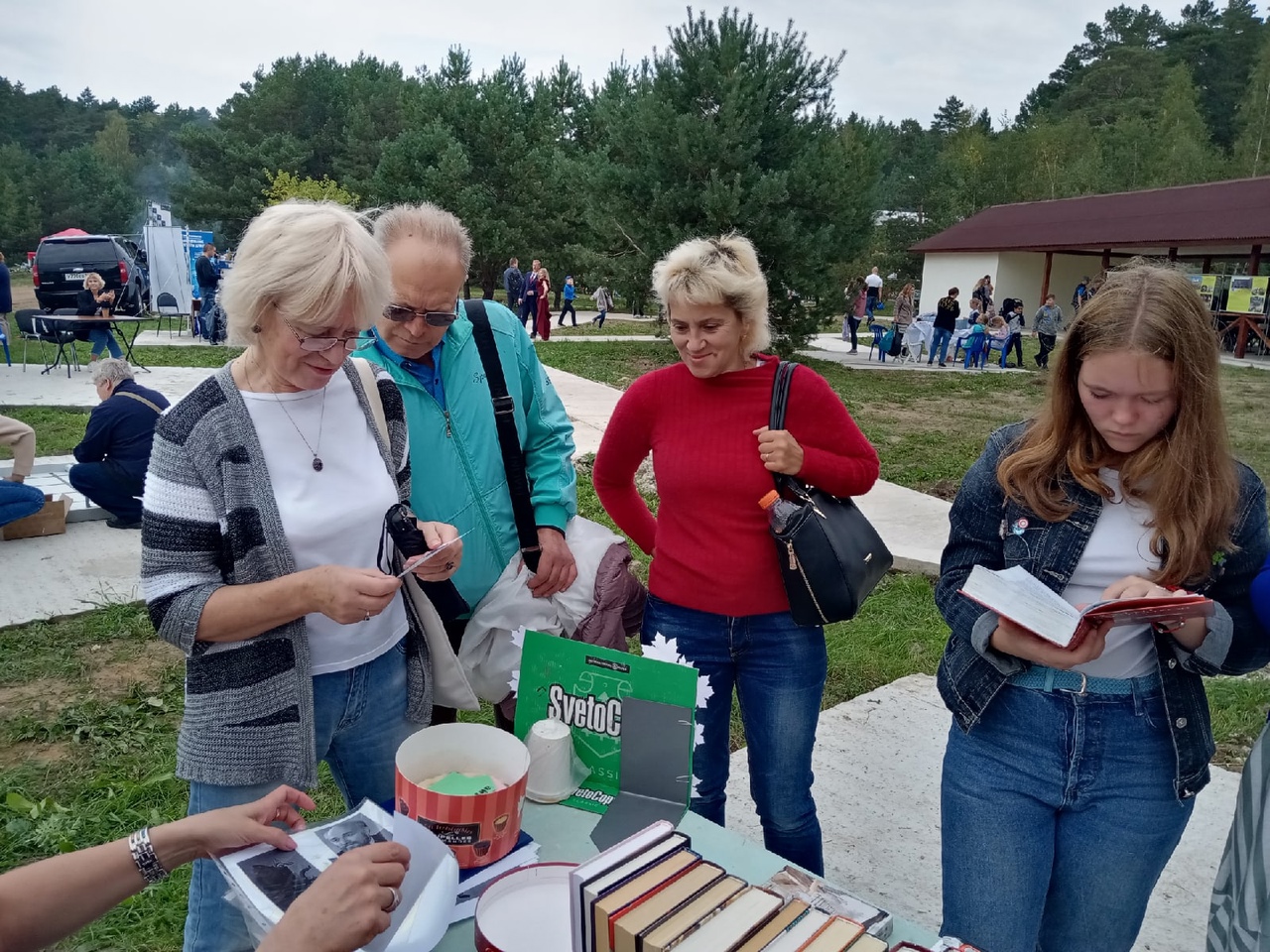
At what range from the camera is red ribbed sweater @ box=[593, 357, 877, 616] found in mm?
2166

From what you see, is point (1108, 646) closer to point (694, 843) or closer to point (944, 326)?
point (694, 843)

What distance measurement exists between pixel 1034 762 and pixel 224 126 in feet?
150

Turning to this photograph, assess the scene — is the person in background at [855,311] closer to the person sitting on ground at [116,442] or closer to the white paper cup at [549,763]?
the person sitting on ground at [116,442]

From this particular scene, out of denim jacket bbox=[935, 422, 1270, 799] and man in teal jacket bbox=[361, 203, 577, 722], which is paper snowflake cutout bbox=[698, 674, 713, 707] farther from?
denim jacket bbox=[935, 422, 1270, 799]

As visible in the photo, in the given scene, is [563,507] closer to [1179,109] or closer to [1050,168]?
[1050,168]

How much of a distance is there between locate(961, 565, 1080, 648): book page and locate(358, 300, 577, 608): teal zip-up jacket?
1087mm

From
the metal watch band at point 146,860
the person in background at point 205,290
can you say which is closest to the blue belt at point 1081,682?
the metal watch band at point 146,860

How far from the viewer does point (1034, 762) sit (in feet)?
5.44

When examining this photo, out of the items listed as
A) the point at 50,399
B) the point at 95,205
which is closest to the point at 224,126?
the point at 95,205

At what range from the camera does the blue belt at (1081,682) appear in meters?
1.63

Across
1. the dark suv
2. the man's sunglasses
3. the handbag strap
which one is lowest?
the handbag strap

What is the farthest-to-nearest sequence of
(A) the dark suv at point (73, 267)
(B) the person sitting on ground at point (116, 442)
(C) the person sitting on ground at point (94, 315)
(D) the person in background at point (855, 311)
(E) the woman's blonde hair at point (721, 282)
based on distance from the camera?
(D) the person in background at point (855, 311) → (A) the dark suv at point (73, 267) → (C) the person sitting on ground at point (94, 315) → (B) the person sitting on ground at point (116, 442) → (E) the woman's blonde hair at point (721, 282)

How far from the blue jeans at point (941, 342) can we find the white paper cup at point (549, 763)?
59.1 ft

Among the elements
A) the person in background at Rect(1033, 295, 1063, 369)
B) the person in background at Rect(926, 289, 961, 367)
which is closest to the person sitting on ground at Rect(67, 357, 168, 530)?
the person in background at Rect(926, 289, 961, 367)
